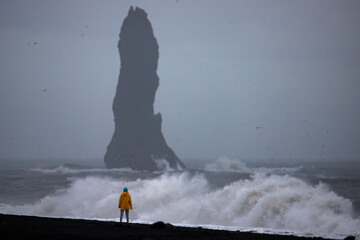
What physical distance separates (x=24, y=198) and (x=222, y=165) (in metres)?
64.0

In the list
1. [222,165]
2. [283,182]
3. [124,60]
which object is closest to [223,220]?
[283,182]

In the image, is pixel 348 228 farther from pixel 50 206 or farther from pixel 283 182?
pixel 50 206

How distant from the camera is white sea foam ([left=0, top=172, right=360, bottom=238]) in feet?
80.8

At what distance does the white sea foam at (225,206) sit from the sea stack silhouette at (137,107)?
2244 inches

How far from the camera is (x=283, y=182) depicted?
32.0m

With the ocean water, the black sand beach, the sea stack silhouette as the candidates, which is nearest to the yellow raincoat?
the black sand beach

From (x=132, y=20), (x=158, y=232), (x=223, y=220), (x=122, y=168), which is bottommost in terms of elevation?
(x=158, y=232)

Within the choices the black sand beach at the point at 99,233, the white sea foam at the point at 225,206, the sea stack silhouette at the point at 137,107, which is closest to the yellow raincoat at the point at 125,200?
the black sand beach at the point at 99,233

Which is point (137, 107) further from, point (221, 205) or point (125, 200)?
point (125, 200)

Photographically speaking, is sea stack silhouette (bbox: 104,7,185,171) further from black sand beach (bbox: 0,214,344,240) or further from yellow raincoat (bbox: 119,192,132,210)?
black sand beach (bbox: 0,214,344,240)

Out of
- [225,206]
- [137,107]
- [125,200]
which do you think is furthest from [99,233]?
[137,107]

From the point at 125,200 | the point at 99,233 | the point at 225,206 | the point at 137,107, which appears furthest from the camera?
the point at 137,107

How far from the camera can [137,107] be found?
326 feet

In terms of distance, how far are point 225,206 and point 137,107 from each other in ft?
236
